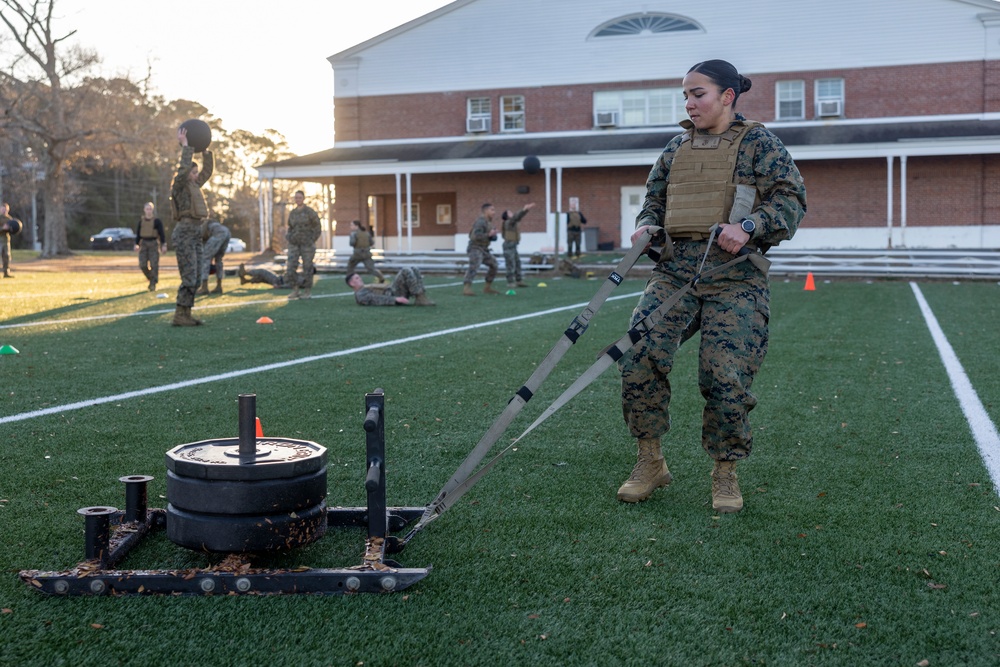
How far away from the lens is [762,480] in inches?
198

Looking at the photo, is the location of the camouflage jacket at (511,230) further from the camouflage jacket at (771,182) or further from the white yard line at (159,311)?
the camouflage jacket at (771,182)

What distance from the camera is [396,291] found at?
55.4ft

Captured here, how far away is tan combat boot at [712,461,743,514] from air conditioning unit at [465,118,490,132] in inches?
1444

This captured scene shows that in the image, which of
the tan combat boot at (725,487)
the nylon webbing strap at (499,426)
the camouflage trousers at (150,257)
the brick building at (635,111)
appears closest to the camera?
the nylon webbing strap at (499,426)

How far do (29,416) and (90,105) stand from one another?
45.1m

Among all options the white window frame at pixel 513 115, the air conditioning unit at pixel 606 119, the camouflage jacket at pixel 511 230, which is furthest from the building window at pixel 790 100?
the camouflage jacket at pixel 511 230

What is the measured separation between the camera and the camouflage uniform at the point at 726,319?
14.3 ft

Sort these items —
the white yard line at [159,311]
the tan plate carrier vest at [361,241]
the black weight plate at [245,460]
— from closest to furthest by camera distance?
1. the black weight plate at [245,460]
2. the white yard line at [159,311]
3. the tan plate carrier vest at [361,241]

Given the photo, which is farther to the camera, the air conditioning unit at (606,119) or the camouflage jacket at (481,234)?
the air conditioning unit at (606,119)

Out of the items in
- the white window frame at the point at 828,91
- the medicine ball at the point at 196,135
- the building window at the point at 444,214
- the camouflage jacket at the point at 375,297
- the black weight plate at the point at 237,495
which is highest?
the white window frame at the point at 828,91

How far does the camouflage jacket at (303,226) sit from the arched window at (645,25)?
2287cm

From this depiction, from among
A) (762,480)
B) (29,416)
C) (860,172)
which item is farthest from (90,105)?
(762,480)

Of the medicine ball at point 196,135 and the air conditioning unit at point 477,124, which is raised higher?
the air conditioning unit at point 477,124

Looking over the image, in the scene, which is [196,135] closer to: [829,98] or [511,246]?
[511,246]
